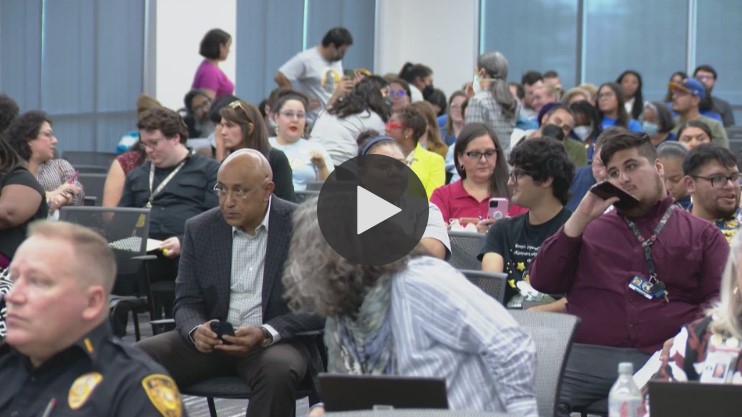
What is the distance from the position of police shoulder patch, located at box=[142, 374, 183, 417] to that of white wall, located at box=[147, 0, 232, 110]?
31.3ft

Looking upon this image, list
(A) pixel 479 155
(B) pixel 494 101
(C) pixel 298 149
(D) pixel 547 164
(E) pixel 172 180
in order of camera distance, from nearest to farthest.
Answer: (D) pixel 547 164, (A) pixel 479 155, (E) pixel 172 180, (C) pixel 298 149, (B) pixel 494 101

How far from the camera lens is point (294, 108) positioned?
7797mm

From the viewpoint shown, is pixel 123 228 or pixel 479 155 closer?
pixel 479 155

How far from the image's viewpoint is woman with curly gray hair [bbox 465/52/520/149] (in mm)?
8969

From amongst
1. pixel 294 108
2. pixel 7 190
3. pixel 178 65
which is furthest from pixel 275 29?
pixel 7 190

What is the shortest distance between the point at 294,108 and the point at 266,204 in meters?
3.30

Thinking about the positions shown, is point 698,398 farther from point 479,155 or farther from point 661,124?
point 661,124

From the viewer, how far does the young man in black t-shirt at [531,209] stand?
4789 mm

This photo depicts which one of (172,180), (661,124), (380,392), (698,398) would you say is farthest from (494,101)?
(698,398)

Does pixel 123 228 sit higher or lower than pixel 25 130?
lower

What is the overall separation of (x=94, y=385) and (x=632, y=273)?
7.52 feet

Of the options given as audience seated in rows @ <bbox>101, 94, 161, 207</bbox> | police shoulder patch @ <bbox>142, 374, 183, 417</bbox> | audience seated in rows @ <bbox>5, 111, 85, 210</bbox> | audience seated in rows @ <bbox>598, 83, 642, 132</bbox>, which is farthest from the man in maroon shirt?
audience seated in rows @ <bbox>598, 83, 642, 132</bbox>

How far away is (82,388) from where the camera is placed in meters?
2.45

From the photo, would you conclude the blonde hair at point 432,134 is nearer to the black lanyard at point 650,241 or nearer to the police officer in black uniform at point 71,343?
the black lanyard at point 650,241
